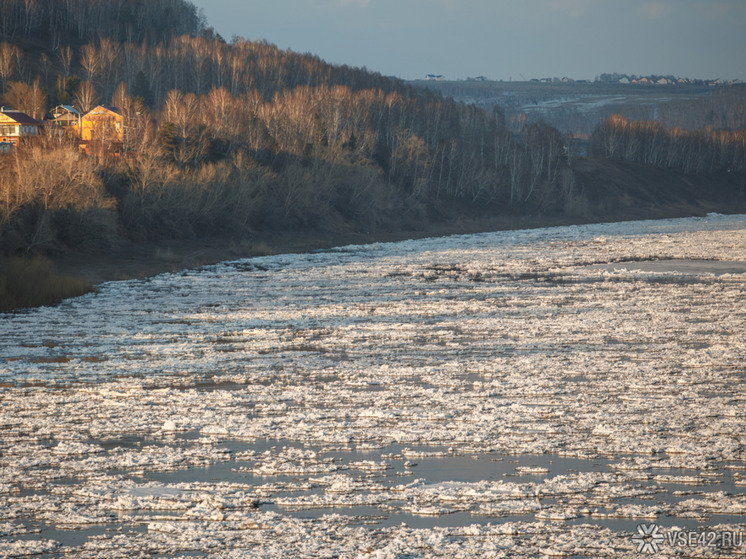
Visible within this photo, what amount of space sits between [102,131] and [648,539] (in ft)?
177

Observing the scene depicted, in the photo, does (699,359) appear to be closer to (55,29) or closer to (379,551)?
(379,551)

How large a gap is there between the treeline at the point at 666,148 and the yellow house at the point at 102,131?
96.6m

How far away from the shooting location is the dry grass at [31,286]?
26.8 metres

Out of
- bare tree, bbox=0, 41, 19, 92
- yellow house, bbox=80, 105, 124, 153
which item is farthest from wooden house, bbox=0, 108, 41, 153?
bare tree, bbox=0, 41, 19, 92

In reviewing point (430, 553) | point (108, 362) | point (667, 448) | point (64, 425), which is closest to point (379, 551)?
point (430, 553)

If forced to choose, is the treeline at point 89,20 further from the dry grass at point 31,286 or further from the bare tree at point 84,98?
the dry grass at point 31,286

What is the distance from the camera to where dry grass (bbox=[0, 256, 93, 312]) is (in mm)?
26812

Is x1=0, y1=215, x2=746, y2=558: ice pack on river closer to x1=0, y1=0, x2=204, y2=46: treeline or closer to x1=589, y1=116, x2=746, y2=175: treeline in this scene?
x1=0, y1=0, x2=204, y2=46: treeline

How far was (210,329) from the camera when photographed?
→ 23.0 m

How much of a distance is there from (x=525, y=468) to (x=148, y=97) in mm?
92910

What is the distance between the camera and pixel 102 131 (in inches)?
2206

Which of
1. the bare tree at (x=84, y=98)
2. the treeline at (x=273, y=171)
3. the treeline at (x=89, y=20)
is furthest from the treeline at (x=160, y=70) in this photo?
the treeline at (x=273, y=171)

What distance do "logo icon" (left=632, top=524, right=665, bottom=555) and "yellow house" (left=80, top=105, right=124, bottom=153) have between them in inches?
1904

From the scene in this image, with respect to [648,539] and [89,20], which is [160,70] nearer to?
[89,20]
